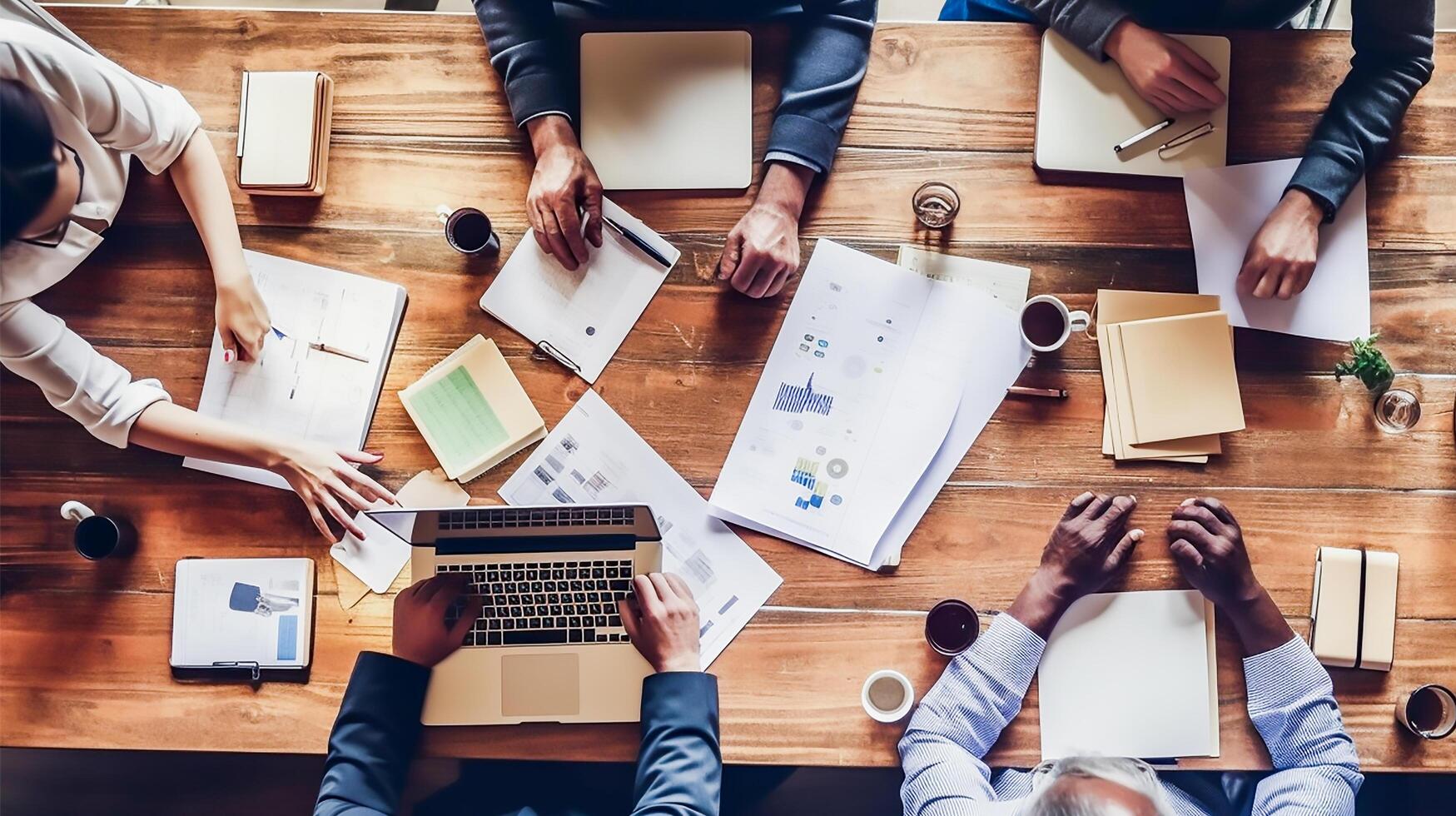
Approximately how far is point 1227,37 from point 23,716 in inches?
82.2

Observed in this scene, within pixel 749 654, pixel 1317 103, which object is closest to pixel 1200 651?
pixel 749 654

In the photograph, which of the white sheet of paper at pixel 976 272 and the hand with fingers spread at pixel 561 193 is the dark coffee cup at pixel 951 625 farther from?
the hand with fingers spread at pixel 561 193

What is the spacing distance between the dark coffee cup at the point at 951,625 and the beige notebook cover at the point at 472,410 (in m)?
0.64

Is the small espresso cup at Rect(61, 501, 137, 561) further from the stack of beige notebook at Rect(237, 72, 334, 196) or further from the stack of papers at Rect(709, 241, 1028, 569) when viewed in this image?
the stack of papers at Rect(709, 241, 1028, 569)

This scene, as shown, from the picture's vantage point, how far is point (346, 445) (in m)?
1.40

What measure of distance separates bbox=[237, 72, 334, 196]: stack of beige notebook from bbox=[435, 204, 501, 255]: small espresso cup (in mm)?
228

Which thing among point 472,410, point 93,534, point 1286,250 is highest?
point 1286,250

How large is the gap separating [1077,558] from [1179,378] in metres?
0.31

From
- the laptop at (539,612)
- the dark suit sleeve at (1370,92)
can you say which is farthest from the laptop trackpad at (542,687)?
the dark suit sleeve at (1370,92)

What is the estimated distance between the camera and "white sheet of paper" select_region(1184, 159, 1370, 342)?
1.39 m

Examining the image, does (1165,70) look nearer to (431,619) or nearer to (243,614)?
(431,619)

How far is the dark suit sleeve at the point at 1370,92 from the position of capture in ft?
4.40

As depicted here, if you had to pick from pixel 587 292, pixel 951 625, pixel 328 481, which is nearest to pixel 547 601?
pixel 328 481

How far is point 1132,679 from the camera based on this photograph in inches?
52.6
